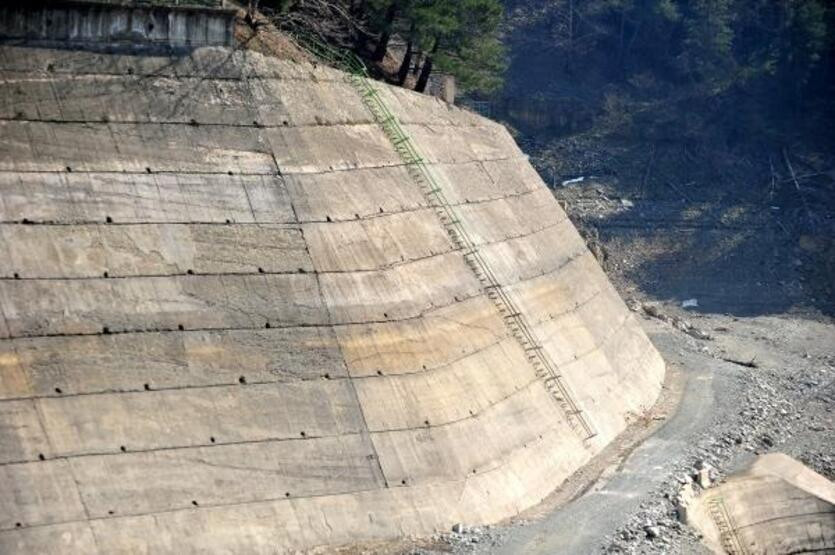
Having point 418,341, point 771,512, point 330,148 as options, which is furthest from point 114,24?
point 771,512

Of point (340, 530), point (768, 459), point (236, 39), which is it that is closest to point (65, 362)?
point (340, 530)

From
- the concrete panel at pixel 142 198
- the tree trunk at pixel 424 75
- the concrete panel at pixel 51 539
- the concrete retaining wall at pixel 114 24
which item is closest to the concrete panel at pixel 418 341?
the concrete panel at pixel 142 198

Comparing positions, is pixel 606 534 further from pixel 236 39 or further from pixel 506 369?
pixel 236 39

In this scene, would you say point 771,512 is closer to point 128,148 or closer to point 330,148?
point 330,148

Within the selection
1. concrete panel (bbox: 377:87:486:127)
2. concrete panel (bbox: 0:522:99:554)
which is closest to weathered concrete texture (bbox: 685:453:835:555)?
concrete panel (bbox: 377:87:486:127)

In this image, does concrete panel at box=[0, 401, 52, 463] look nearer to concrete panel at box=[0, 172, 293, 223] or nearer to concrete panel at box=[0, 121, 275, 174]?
concrete panel at box=[0, 172, 293, 223]

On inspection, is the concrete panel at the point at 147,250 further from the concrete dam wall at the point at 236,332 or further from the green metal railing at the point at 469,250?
the green metal railing at the point at 469,250
